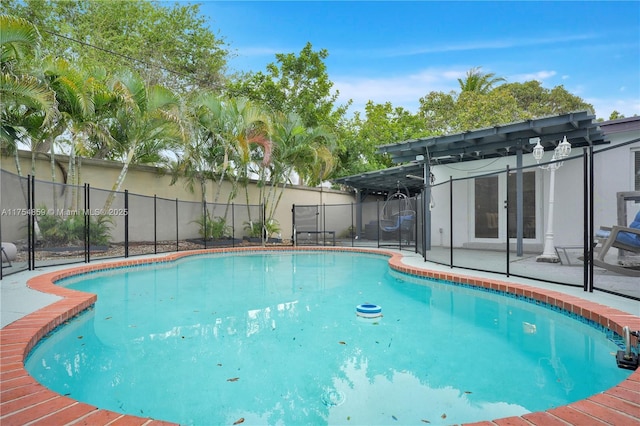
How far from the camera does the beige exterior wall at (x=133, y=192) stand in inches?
246

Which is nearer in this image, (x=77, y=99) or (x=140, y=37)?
(x=77, y=99)

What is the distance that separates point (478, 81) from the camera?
21.9 metres

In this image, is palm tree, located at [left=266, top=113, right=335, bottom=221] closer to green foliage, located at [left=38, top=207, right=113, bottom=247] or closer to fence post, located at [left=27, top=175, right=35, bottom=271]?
green foliage, located at [left=38, top=207, right=113, bottom=247]

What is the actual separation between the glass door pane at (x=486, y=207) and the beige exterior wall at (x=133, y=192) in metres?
7.38

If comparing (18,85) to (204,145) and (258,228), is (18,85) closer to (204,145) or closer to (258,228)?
(204,145)

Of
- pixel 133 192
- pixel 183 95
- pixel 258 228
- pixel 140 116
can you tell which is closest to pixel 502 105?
pixel 258 228

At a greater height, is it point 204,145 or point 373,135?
point 373,135

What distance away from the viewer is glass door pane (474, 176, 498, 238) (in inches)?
362

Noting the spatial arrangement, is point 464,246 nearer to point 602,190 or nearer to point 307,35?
point 602,190

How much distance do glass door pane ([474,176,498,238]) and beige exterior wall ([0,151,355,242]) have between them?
7382 mm

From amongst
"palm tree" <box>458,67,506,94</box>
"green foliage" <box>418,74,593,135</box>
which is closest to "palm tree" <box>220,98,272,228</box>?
"green foliage" <box>418,74,593,135</box>

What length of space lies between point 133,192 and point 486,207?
9.70 m

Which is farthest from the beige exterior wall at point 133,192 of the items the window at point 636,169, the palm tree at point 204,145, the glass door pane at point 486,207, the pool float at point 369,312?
the window at point 636,169

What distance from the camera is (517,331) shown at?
10.8 ft
